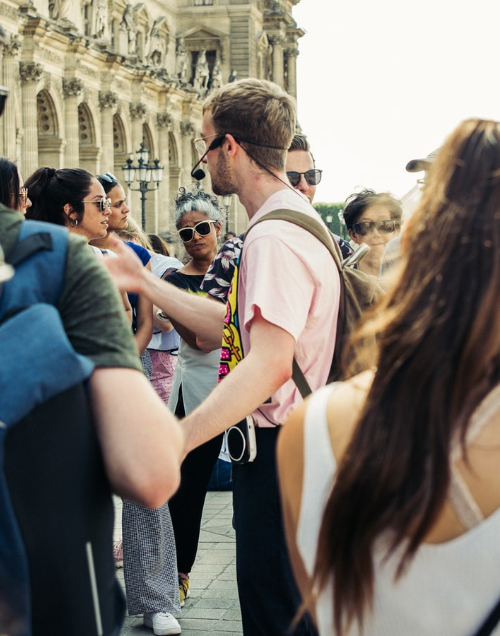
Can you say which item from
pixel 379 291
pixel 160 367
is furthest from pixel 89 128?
pixel 379 291

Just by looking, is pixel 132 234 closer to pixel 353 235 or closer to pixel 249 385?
pixel 353 235

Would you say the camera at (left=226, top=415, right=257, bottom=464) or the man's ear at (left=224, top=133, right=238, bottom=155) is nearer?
the camera at (left=226, top=415, right=257, bottom=464)

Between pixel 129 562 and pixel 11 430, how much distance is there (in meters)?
3.37

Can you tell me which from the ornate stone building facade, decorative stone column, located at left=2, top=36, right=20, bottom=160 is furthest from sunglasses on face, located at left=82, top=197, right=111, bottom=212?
decorative stone column, located at left=2, top=36, right=20, bottom=160

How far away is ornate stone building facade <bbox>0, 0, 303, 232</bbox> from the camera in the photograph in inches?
1399

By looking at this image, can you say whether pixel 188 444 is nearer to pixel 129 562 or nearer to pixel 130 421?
pixel 130 421

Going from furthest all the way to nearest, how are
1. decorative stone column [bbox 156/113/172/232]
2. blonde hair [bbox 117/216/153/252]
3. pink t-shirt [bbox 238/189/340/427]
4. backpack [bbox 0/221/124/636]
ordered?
1. decorative stone column [bbox 156/113/172/232]
2. blonde hair [bbox 117/216/153/252]
3. pink t-shirt [bbox 238/189/340/427]
4. backpack [bbox 0/221/124/636]

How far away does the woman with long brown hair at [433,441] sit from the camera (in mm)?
1510

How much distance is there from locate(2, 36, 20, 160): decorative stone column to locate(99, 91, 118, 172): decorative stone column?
31.0 ft

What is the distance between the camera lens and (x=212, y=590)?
566 cm

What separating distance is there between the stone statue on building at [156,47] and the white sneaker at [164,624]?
1952 inches

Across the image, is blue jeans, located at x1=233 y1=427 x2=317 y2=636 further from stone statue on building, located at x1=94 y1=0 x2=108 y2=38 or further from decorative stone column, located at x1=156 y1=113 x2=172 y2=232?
decorative stone column, located at x1=156 y1=113 x2=172 y2=232

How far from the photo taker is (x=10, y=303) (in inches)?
71.2

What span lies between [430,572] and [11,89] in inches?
1323
